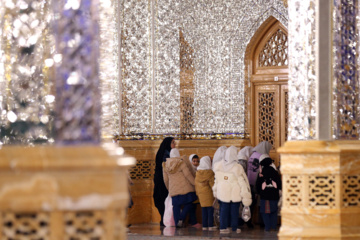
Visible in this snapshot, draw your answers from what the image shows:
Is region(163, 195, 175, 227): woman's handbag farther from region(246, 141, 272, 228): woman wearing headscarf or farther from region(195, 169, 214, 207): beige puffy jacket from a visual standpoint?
region(246, 141, 272, 228): woman wearing headscarf

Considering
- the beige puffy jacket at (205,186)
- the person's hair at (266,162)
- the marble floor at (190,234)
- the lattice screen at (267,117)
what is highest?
the lattice screen at (267,117)

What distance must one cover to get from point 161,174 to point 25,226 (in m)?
7.47

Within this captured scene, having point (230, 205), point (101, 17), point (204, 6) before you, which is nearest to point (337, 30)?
point (101, 17)

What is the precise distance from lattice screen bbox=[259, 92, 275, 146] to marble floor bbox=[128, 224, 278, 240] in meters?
1.98

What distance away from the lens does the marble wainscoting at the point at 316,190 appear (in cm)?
631

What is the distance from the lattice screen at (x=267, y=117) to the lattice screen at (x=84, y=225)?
336 inches

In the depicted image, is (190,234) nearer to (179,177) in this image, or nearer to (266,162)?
(179,177)

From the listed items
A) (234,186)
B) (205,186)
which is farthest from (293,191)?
(205,186)

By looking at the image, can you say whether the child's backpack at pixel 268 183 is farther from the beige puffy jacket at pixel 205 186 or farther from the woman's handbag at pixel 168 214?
the woman's handbag at pixel 168 214

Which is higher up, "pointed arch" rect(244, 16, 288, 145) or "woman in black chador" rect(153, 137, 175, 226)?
"pointed arch" rect(244, 16, 288, 145)

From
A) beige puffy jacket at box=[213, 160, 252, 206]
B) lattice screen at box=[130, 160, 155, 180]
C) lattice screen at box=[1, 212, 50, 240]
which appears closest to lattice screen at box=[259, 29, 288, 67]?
lattice screen at box=[130, 160, 155, 180]

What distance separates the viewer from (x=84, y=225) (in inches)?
146

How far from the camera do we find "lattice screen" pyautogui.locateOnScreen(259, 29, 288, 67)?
1188 cm

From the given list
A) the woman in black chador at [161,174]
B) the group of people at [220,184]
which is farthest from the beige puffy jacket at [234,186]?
Result: the woman in black chador at [161,174]
